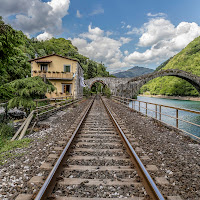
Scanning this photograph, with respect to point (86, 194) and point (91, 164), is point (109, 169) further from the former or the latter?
point (86, 194)

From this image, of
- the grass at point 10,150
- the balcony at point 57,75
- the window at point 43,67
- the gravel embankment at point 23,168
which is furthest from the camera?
the window at point 43,67

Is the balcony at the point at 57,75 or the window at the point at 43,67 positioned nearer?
the balcony at the point at 57,75

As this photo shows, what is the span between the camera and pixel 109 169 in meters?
2.75

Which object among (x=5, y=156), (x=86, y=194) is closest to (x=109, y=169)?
(x=86, y=194)

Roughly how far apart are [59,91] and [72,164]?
66.4 feet

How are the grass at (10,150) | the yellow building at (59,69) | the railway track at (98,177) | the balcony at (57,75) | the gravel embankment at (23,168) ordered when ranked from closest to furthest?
the railway track at (98,177), the gravel embankment at (23,168), the grass at (10,150), the balcony at (57,75), the yellow building at (59,69)

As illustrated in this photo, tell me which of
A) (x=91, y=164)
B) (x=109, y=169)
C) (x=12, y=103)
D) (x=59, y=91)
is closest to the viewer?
(x=109, y=169)

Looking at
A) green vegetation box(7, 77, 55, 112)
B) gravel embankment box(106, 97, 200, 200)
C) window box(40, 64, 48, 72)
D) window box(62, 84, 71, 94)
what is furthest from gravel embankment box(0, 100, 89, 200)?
window box(40, 64, 48, 72)

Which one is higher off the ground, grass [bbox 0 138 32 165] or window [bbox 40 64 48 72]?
window [bbox 40 64 48 72]

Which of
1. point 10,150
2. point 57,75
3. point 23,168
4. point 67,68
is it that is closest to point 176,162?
point 23,168

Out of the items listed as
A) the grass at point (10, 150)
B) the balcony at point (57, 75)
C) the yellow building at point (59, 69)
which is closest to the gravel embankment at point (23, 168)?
the grass at point (10, 150)

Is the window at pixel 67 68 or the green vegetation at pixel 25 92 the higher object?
the window at pixel 67 68

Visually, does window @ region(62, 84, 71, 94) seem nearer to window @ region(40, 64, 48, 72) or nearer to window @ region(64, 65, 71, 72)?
window @ region(64, 65, 71, 72)

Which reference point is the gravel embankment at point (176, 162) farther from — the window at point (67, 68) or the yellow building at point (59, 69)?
the window at point (67, 68)
